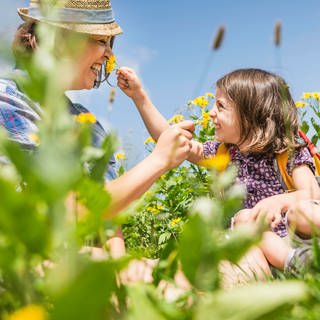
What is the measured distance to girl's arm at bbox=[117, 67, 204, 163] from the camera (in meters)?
2.39

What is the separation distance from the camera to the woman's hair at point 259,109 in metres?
2.77

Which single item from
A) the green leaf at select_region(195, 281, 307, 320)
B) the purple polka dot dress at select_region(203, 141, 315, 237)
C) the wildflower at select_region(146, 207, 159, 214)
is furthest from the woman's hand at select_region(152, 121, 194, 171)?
the wildflower at select_region(146, 207, 159, 214)

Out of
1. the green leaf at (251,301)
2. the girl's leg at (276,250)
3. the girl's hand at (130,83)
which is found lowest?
the girl's leg at (276,250)

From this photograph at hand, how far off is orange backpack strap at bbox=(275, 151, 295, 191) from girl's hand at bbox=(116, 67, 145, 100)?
80cm

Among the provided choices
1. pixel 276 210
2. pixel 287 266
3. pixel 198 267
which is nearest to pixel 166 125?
pixel 276 210

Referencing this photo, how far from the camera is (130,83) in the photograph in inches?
95.0

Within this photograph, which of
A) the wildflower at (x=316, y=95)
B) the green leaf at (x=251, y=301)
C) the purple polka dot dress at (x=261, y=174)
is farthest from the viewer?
the wildflower at (x=316, y=95)

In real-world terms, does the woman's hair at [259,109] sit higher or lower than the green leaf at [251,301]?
higher

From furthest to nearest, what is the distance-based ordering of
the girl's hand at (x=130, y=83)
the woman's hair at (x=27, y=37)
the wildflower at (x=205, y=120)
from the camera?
the wildflower at (x=205, y=120) < the girl's hand at (x=130, y=83) < the woman's hair at (x=27, y=37)

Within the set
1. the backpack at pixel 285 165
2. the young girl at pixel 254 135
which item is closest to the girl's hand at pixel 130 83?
the young girl at pixel 254 135

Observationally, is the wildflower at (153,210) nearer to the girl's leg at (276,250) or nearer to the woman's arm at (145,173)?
the girl's leg at (276,250)

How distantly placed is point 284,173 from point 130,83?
36.0 inches

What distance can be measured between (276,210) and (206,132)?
1748 millimetres

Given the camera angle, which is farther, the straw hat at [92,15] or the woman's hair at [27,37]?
the woman's hair at [27,37]
